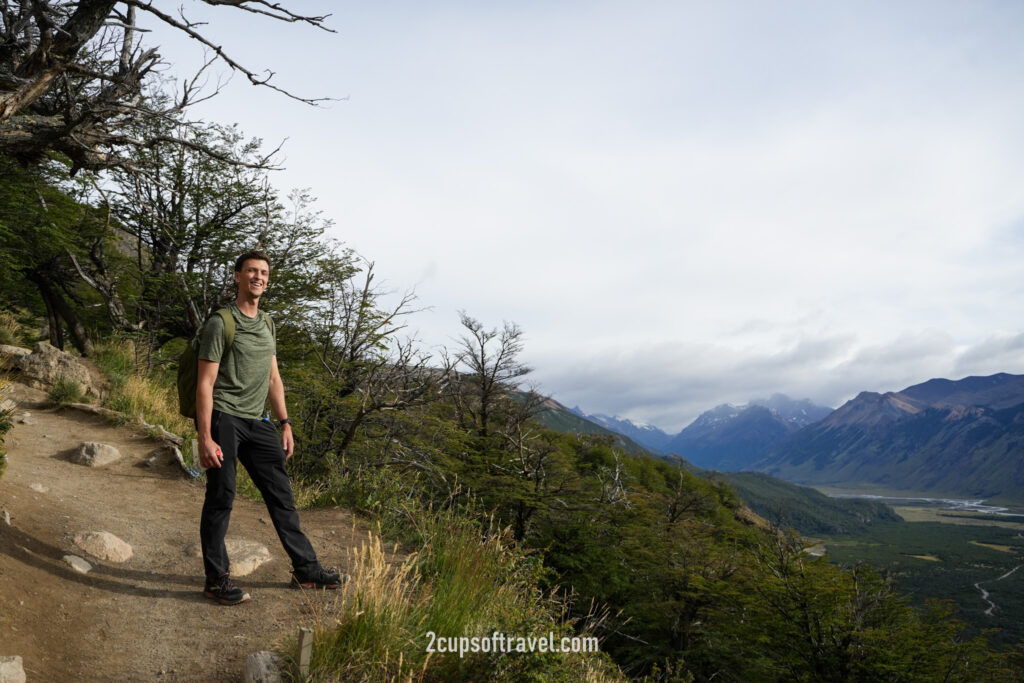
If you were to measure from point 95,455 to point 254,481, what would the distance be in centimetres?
515

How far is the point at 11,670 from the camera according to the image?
9.68 ft

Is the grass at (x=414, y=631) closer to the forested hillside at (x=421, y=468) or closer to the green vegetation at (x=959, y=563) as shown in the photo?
the forested hillside at (x=421, y=468)

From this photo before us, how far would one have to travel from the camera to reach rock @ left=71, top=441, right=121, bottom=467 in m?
7.54

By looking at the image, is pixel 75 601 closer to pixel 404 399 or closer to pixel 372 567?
pixel 372 567

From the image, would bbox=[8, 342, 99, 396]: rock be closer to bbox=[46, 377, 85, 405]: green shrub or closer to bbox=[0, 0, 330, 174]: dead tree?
bbox=[46, 377, 85, 405]: green shrub

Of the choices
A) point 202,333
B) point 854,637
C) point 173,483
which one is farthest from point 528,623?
point 854,637

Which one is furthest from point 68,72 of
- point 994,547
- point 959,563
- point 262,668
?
point 994,547

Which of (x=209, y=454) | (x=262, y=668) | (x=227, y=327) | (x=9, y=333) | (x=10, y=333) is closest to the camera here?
(x=262, y=668)

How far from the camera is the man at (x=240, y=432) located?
379 cm

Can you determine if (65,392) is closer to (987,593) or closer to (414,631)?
(414,631)

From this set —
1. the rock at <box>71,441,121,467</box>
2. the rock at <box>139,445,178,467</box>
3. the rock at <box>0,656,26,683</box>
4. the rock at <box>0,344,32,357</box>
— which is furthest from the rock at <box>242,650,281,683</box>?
the rock at <box>0,344,32,357</box>

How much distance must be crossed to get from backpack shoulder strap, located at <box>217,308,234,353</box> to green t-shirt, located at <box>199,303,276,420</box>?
0.09 feet

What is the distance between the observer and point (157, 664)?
11.1 ft

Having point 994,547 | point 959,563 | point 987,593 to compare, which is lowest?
point 959,563
